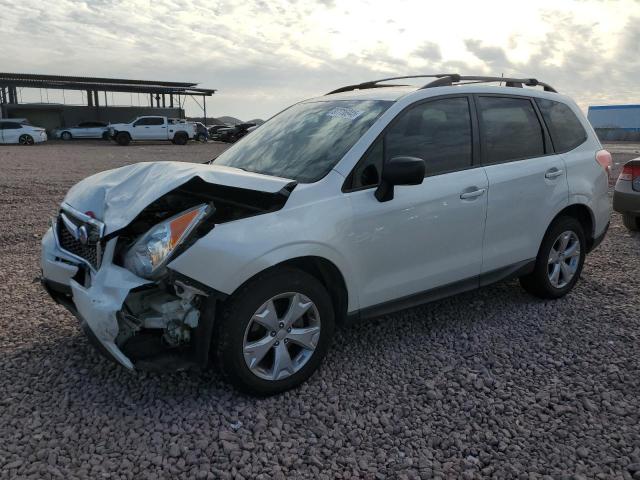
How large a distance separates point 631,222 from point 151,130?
99.3ft

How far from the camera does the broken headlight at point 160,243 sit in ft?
9.59

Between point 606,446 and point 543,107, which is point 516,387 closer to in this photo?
point 606,446

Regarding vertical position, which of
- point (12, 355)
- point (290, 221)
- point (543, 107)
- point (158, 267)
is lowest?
point (12, 355)

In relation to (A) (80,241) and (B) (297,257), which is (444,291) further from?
(A) (80,241)

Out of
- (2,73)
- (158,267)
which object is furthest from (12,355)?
(2,73)

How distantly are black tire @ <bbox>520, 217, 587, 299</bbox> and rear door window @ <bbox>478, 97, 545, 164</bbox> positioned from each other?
671 mm

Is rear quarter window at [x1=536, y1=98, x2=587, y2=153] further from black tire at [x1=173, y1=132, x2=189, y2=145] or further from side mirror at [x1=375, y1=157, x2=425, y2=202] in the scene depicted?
black tire at [x1=173, y1=132, x2=189, y2=145]

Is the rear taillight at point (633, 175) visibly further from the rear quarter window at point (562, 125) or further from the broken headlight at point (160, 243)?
the broken headlight at point (160, 243)

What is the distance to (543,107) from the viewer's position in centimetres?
Result: 473

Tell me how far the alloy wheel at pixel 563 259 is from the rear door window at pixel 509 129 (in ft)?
2.69

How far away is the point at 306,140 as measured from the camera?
3879mm

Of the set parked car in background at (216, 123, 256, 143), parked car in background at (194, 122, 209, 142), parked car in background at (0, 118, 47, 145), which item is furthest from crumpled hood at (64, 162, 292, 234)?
parked car in background at (194, 122, 209, 142)

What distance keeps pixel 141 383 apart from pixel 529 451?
7.47ft

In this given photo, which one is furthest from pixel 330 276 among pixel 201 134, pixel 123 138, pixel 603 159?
pixel 201 134
